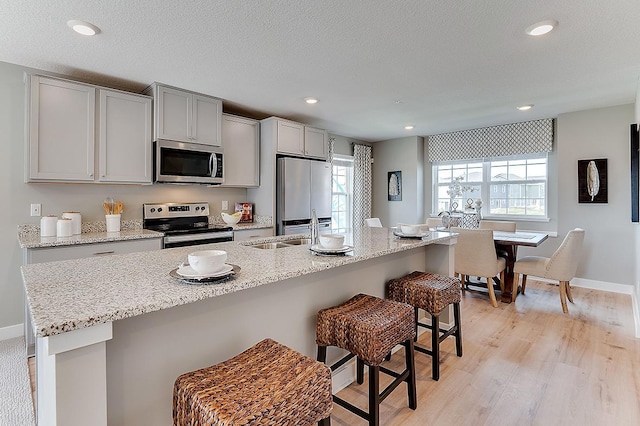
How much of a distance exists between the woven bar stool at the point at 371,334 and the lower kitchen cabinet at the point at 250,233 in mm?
2337

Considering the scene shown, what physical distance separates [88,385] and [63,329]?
0.20 metres

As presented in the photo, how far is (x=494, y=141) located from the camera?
17.2 feet

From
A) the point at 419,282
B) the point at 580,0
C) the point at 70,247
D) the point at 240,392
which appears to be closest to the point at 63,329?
the point at 240,392

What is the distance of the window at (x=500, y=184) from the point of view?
5.05m

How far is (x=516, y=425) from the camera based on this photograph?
5.76 ft

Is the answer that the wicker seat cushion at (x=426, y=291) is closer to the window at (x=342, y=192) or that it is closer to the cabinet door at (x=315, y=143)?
the cabinet door at (x=315, y=143)

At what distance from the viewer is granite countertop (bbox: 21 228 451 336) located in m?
0.88

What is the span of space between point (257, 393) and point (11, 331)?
327 centimetres

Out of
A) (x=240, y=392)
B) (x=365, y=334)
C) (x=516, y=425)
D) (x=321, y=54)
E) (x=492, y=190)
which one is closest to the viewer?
(x=240, y=392)

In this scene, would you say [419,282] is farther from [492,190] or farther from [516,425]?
[492,190]

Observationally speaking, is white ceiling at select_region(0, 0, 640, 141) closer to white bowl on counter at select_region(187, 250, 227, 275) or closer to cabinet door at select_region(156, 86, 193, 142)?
cabinet door at select_region(156, 86, 193, 142)

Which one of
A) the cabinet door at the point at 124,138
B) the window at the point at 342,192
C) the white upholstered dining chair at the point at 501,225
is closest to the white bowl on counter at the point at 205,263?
the cabinet door at the point at 124,138

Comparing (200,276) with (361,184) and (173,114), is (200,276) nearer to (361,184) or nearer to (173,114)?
(173,114)

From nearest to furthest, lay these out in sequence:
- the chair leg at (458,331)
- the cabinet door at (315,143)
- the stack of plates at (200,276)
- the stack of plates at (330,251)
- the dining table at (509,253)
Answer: the stack of plates at (200,276)
the stack of plates at (330,251)
the chair leg at (458,331)
the dining table at (509,253)
the cabinet door at (315,143)
